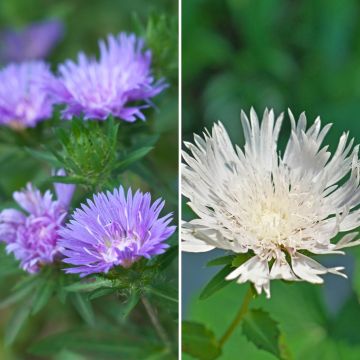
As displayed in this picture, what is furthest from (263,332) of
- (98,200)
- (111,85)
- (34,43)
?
(34,43)

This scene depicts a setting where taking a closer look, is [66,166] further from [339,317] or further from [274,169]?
[339,317]

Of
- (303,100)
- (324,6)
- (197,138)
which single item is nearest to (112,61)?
(197,138)

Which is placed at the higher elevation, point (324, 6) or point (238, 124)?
point (324, 6)

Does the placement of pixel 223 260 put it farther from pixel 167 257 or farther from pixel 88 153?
pixel 88 153

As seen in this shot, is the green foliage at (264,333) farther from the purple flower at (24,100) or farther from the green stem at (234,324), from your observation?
the purple flower at (24,100)

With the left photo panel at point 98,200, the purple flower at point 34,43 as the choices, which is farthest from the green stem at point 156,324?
the purple flower at point 34,43

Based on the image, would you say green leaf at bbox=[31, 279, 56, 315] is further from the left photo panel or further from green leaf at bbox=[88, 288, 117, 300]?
green leaf at bbox=[88, 288, 117, 300]

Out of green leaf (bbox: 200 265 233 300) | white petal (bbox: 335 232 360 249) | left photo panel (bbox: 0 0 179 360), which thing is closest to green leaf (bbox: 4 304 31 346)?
left photo panel (bbox: 0 0 179 360)
